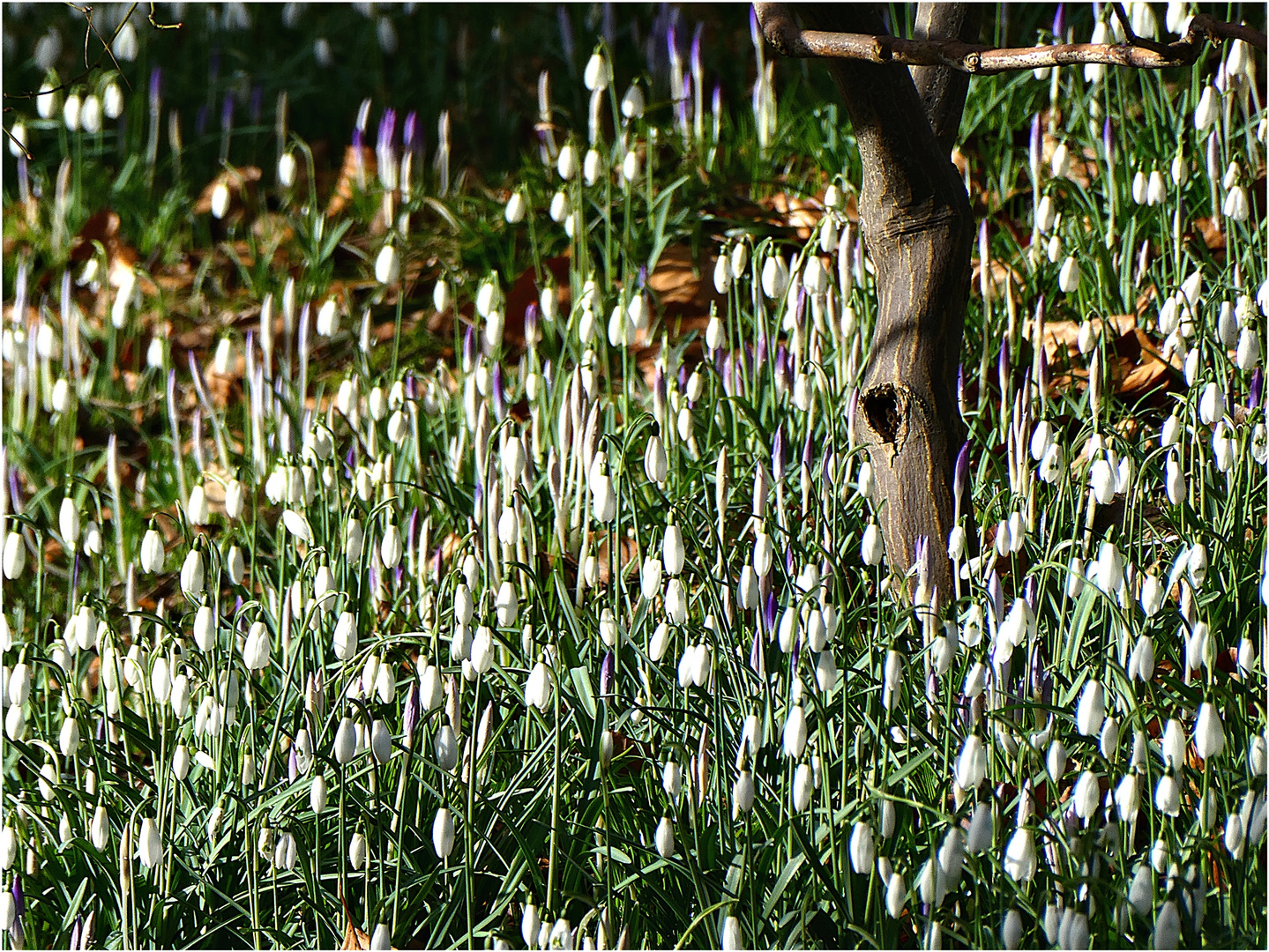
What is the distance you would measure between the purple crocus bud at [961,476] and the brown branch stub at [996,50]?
0.64 m

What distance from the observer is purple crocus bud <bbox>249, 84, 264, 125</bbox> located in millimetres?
4781

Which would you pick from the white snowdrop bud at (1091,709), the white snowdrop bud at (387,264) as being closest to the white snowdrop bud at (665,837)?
the white snowdrop bud at (1091,709)

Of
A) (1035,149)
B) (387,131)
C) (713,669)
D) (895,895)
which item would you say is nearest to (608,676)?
(713,669)

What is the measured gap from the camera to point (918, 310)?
2.22 meters

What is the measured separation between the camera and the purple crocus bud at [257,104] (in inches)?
188

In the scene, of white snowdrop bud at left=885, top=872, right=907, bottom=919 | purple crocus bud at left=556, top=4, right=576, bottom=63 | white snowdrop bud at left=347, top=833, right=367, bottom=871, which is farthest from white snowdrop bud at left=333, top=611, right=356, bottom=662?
purple crocus bud at left=556, top=4, right=576, bottom=63

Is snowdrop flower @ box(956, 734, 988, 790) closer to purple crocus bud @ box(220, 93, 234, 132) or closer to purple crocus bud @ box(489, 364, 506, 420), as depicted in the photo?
purple crocus bud @ box(489, 364, 506, 420)

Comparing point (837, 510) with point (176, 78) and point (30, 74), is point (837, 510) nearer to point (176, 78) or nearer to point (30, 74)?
point (176, 78)

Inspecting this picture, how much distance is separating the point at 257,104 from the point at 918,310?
3.39 metres

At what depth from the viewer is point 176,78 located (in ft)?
16.8

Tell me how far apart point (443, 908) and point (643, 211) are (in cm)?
237

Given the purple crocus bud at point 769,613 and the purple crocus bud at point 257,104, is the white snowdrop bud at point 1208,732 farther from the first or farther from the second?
the purple crocus bud at point 257,104

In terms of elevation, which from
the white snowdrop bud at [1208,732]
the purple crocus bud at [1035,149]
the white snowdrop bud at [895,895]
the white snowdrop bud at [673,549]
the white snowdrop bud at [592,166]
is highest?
the purple crocus bud at [1035,149]

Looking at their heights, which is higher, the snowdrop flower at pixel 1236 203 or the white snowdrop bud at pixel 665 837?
the snowdrop flower at pixel 1236 203
